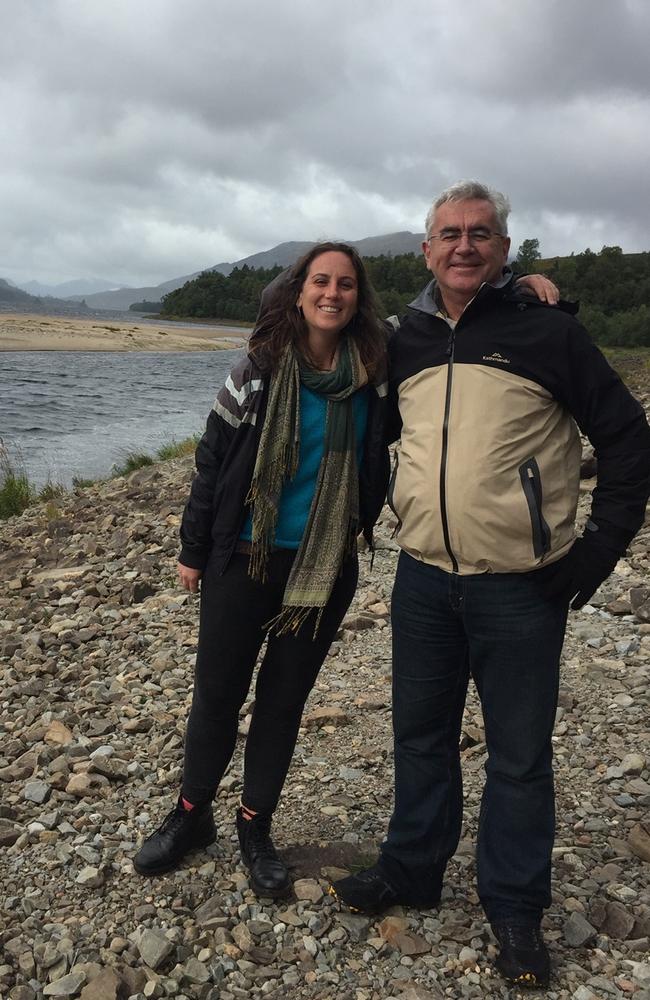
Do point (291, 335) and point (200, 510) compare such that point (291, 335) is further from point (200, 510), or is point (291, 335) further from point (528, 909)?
point (528, 909)

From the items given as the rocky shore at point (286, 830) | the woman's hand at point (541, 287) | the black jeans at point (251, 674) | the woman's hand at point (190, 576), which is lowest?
the rocky shore at point (286, 830)

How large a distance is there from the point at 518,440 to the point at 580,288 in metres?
83.6

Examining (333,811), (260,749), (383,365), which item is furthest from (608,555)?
(333,811)

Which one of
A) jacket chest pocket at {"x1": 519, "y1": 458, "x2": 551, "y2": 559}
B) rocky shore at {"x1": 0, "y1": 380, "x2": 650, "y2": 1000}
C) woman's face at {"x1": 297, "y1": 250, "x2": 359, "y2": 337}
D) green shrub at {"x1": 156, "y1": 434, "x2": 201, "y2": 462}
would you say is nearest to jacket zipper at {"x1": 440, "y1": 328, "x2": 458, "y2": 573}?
jacket chest pocket at {"x1": 519, "y1": 458, "x2": 551, "y2": 559}

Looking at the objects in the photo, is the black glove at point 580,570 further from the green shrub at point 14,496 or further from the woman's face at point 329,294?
the green shrub at point 14,496

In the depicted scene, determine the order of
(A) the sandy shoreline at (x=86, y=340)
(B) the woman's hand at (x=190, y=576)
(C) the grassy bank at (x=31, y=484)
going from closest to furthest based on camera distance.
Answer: (B) the woman's hand at (x=190, y=576)
(C) the grassy bank at (x=31, y=484)
(A) the sandy shoreline at (x=86, y=340)

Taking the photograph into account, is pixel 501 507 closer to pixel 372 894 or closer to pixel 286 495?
pixel 286 495

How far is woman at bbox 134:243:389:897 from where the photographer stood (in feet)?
9.62

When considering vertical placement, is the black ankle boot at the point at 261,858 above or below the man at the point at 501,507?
below

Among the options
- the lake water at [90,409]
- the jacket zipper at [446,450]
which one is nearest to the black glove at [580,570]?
the jacket zipper at [446,450]

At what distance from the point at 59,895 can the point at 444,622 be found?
196 centimetres

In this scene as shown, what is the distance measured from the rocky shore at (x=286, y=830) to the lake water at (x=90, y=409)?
250 cm

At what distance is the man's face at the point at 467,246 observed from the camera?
108 inches

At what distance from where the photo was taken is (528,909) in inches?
113
